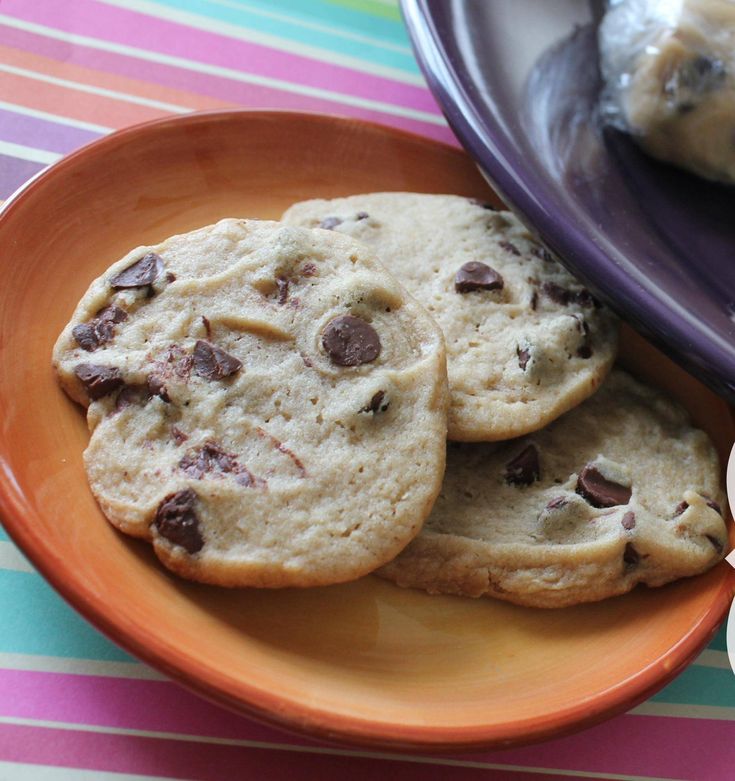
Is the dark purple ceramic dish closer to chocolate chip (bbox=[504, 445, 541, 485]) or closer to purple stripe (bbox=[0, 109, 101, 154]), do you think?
chocolate chip (bbox=[504, 445, 541, 485])

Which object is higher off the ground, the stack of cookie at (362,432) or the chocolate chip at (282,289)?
the chocolate chip at (282,289)

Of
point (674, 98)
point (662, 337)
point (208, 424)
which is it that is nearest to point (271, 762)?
point (208, 424)

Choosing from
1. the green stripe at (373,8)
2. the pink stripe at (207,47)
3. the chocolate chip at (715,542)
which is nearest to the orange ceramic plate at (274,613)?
the chocolate chip at (715,542)

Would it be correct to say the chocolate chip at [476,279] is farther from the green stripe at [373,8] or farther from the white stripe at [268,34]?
the green stripe at [373,8]

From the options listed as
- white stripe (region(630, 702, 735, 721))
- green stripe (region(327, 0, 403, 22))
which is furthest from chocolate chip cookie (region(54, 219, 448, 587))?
green stripe (region(327, 0, 403, 22))

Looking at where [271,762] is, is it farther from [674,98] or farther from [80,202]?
[674,98]

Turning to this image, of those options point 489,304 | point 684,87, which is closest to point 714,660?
point 489,304

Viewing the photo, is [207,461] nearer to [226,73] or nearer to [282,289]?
[282,289]

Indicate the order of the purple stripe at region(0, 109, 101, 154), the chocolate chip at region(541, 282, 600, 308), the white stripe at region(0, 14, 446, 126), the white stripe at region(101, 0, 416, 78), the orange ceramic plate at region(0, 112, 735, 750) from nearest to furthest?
the orange ceramic plate at region(0, 112, 735, 750) → the chocolate chip at region(541, 282, 600, 308) → the purple stripe at region(0, 109, 101, 154) → the white stripe at region(0, 14, 446, 126) → the white stripe at region(101, 0, 416, 78)
